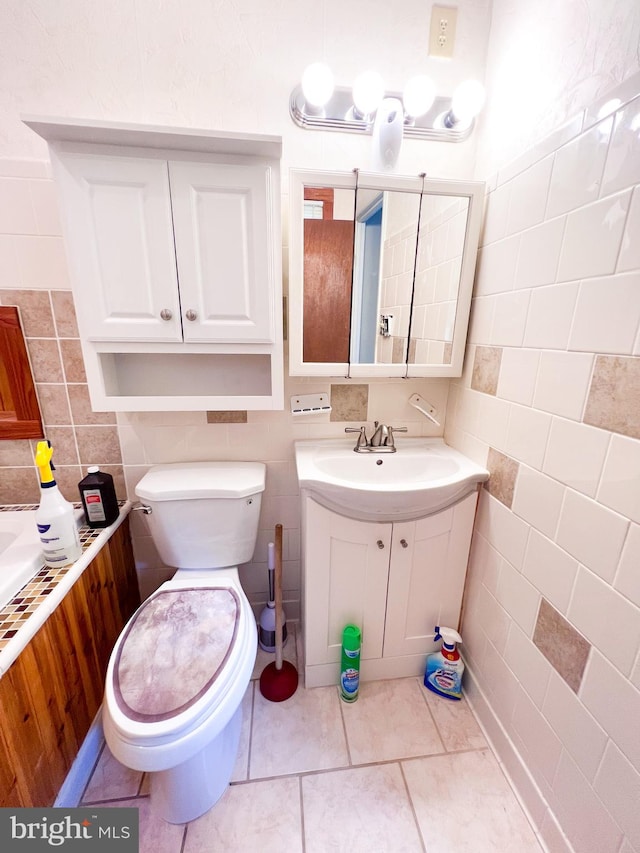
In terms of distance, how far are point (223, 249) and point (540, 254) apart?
85 centimetres

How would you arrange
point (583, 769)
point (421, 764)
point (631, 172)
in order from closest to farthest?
point (631, 172) < point (583, 769) < point (421, 764)

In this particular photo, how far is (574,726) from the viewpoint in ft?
2.68

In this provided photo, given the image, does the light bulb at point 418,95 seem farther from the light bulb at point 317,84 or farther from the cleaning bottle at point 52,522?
the cleaning bottle at point 52,522

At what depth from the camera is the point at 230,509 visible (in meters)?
1.19

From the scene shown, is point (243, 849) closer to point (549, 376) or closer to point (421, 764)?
point (421, 764)

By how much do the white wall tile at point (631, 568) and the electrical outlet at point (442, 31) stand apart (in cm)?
148

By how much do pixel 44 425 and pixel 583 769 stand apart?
180 cm

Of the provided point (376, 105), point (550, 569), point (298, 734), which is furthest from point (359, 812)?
point (376, 105)

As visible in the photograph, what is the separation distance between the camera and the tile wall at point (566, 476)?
2.28 ft

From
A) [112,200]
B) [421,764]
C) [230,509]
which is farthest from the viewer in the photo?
[230,509]

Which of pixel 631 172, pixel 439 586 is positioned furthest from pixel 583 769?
pixel 631 172

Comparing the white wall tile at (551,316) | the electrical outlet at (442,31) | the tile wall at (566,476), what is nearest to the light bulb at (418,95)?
the electrical outlet at (442,31)

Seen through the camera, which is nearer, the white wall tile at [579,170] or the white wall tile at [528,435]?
the white wall tile at [579,170]

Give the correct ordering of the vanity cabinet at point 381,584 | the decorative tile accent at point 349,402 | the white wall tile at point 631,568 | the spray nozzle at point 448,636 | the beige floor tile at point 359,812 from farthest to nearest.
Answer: the decorative tile accent at point 349,402 → the spray nozzle at point 448,636 → the vanity cabinet at point 381,584 → the beige floor tile at point 359,812 → the white wall tile at point 631,568
